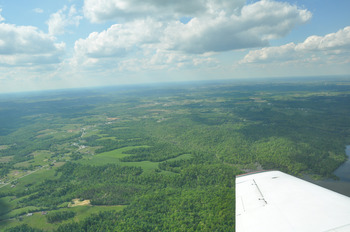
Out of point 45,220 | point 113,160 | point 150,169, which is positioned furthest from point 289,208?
point 113,160

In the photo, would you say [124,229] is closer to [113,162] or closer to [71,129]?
[113,162]

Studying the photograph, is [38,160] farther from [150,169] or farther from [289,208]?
[289,208]

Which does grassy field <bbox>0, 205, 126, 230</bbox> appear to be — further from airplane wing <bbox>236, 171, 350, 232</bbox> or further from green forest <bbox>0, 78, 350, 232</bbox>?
airplane wing <bbox>236, 171, 350, 232</bbox>

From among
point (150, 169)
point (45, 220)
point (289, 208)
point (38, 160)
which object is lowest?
point (38, 160)

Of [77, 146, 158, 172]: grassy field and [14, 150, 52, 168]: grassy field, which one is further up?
[77, 146, 158, 172]: grassy field

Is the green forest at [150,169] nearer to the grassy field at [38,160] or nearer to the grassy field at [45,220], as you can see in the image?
the grassy field at [45,220]

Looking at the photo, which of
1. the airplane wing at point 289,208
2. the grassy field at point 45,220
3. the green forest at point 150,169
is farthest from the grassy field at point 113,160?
the airplane wing at point 289,208

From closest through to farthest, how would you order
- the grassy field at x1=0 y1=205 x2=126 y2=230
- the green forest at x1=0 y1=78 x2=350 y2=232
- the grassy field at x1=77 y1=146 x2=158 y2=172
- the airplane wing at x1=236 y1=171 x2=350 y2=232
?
the airplane wing at x1=236 y1=171 x2=350 y2=232 < the green forest at x1=0 y1=78 x2=350 y2=232 < the grassy field at x1=0 y1=205 x2=126 y2=230 < the grassy field at x1=77 y1=146 x2=158 y2=172

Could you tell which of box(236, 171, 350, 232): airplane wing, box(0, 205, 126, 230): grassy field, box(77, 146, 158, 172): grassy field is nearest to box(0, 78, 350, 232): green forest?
box(0, 205, 126, 230): grassy field

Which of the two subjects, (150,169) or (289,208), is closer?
(289,208)
